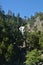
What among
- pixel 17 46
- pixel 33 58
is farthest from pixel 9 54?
pixel 17 46

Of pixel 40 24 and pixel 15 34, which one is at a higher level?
pixel 40 24

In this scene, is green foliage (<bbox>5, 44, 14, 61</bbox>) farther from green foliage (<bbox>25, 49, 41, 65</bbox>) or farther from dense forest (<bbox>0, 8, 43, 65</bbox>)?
green foliage (<bbox>25, 49, 41, 65</bbox>)

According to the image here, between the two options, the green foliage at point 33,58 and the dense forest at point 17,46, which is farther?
the dense forest at point 17,46

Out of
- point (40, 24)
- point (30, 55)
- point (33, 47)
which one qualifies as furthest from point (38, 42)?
point (40, 24)

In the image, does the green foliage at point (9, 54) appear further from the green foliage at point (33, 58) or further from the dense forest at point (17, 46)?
the green foliage at point (33, 58)

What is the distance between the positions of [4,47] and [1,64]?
282 cm

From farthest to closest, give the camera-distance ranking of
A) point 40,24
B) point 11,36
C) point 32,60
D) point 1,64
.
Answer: point 40,24
point 11,36
point 1,64
point 32,60

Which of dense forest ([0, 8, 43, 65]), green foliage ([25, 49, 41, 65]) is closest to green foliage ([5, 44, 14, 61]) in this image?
dense forest ([0, 8, 43, 65])

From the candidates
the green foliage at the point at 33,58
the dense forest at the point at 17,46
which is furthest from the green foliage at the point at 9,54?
the green foliage at the point at 33,58

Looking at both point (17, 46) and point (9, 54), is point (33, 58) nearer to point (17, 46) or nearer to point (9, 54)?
point (9, 54)

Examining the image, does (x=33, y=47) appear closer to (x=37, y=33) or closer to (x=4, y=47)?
(x=37, y=33)

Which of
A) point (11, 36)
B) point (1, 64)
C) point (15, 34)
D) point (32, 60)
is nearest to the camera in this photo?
point (32, 60)

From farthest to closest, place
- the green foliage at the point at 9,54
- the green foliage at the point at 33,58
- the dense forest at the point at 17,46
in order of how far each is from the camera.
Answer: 1. the green foliage at the point at 9,54
2. the dense forest at the point at 17,46
3. the green foliage at the point at 33,58

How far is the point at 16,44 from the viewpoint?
3478 centimetres
